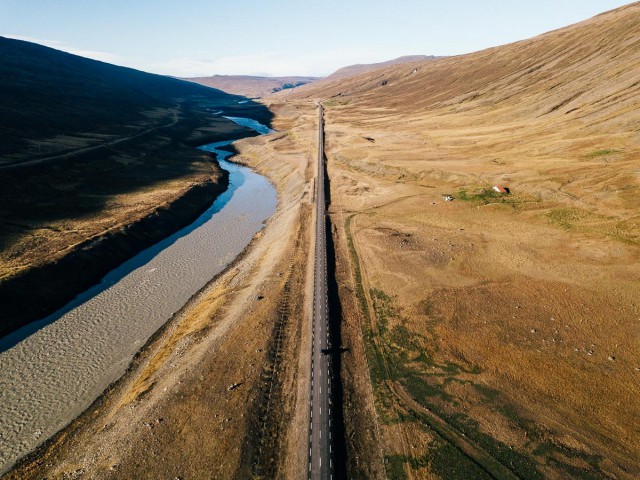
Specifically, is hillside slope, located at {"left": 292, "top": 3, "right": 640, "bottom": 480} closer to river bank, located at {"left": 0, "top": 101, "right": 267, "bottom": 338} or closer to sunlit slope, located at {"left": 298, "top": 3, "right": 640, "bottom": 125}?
sunlit slope, located at {"left": 298, "top": 3, "right": 640, "bottom": 125}

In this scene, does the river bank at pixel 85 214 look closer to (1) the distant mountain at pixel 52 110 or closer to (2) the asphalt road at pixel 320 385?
(1) the distant mountain at pixel 52 110

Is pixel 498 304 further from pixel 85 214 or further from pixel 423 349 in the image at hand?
pixel 85 214

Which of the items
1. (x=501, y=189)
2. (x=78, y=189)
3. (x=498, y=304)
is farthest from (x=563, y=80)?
(x=78, y=189)

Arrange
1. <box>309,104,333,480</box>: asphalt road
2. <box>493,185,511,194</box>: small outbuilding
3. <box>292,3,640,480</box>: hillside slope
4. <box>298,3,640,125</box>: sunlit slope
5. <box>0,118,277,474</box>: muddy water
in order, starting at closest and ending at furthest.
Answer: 1. <box>309,104,333,480</box>: asphalt road
2. <box>292,3,640,480</box>: hillside slope
3. <box>0,118,277,474</box>: muddy water
4. <box>493,185,511,194</box>: small outbuilding
5. <box>298,3,640,125</box>: sunlit slope

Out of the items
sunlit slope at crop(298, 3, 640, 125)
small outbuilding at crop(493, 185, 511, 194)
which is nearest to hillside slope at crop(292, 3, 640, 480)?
small outbuilding at crop(493, 185, 511, 194)

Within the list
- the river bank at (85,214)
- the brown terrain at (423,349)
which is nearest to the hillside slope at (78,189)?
the river bank at (85,214)

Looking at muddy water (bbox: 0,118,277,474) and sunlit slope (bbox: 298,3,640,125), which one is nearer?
muddy water (bbox: 0,118,277,474)

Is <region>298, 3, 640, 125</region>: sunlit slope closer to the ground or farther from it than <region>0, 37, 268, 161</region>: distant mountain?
farther from it

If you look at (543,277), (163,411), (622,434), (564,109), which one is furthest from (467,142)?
(163,411)
